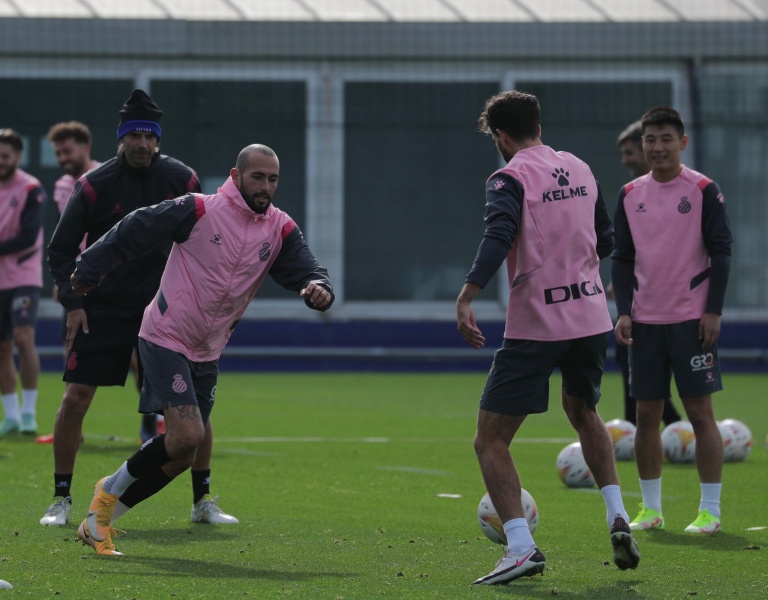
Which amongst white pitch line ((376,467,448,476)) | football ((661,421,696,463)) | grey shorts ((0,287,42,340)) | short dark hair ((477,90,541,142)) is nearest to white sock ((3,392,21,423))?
grey shorts ((0,287,42,340))

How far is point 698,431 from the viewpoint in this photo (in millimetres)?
7500

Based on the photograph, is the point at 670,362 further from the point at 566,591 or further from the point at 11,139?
the point at 11,139

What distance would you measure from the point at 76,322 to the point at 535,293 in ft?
8.72

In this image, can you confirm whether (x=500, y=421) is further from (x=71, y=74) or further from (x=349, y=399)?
(x=71, y=74)

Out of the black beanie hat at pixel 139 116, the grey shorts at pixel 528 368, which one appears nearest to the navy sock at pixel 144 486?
the grey shorts at pixel 528 368

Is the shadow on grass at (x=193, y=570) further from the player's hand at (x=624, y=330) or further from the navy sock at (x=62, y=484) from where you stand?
the player's hand at (x=624, y=330)

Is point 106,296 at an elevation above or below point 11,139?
below

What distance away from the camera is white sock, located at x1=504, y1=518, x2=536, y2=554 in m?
5.78

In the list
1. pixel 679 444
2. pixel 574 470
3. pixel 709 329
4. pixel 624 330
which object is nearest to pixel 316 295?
pixel 624 330

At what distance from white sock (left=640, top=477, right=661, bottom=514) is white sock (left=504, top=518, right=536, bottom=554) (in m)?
1.82

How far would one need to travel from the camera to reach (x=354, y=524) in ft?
24.4

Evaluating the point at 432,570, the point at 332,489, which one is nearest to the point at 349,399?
the point at 332,489

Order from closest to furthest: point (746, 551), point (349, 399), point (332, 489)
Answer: point (746, 551) → point (332, 489) → point (349, 399)

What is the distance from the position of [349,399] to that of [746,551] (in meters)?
9.59
